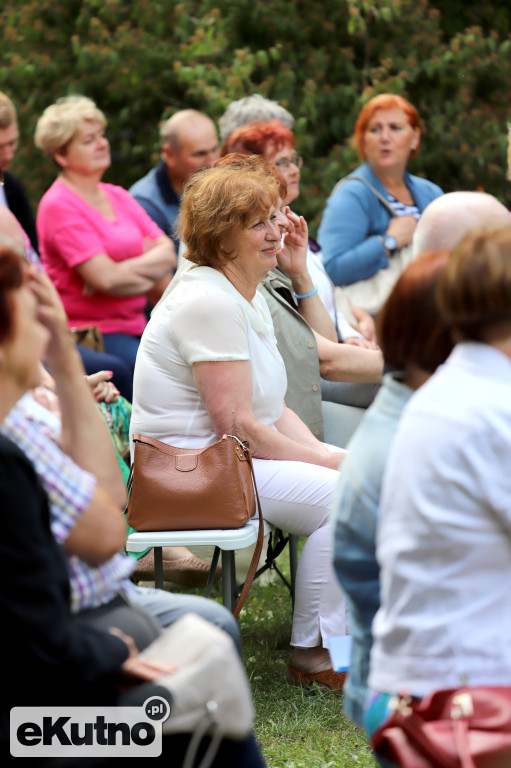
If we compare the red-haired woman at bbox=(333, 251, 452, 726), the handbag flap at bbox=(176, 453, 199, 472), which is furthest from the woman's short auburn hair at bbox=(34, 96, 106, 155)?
the red-haired woman at bbox=(333, 251, 452, 726)

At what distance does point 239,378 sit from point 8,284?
1.59m

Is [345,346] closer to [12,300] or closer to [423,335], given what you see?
[423,335]

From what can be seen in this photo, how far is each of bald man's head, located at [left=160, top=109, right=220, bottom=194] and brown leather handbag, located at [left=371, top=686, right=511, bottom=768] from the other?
14.4 feet

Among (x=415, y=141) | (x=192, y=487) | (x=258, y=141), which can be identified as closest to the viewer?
(x=192, y=487)

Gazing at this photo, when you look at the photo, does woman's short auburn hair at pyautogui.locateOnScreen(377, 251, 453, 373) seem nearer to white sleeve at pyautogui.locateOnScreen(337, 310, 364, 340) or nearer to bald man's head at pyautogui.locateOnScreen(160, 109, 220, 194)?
white sleeve at pyautogui.locateOnScreen(337, 310, 364, 340)

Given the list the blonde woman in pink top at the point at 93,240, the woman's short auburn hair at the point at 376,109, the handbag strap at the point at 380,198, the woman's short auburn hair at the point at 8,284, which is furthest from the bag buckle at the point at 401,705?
the woman's short auburn hair at the point at 376,109

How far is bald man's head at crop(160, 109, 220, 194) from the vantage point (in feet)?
19.2

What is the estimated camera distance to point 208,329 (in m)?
3.41

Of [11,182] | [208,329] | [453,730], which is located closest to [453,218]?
[208,329]

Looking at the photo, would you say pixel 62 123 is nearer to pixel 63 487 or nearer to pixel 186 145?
pixel 186 145

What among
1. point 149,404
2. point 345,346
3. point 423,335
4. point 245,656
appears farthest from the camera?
point 345,346

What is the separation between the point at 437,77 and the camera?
859cm

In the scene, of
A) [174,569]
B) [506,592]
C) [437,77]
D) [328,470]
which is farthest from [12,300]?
[437,77]

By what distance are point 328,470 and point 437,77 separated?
5.80 metres
